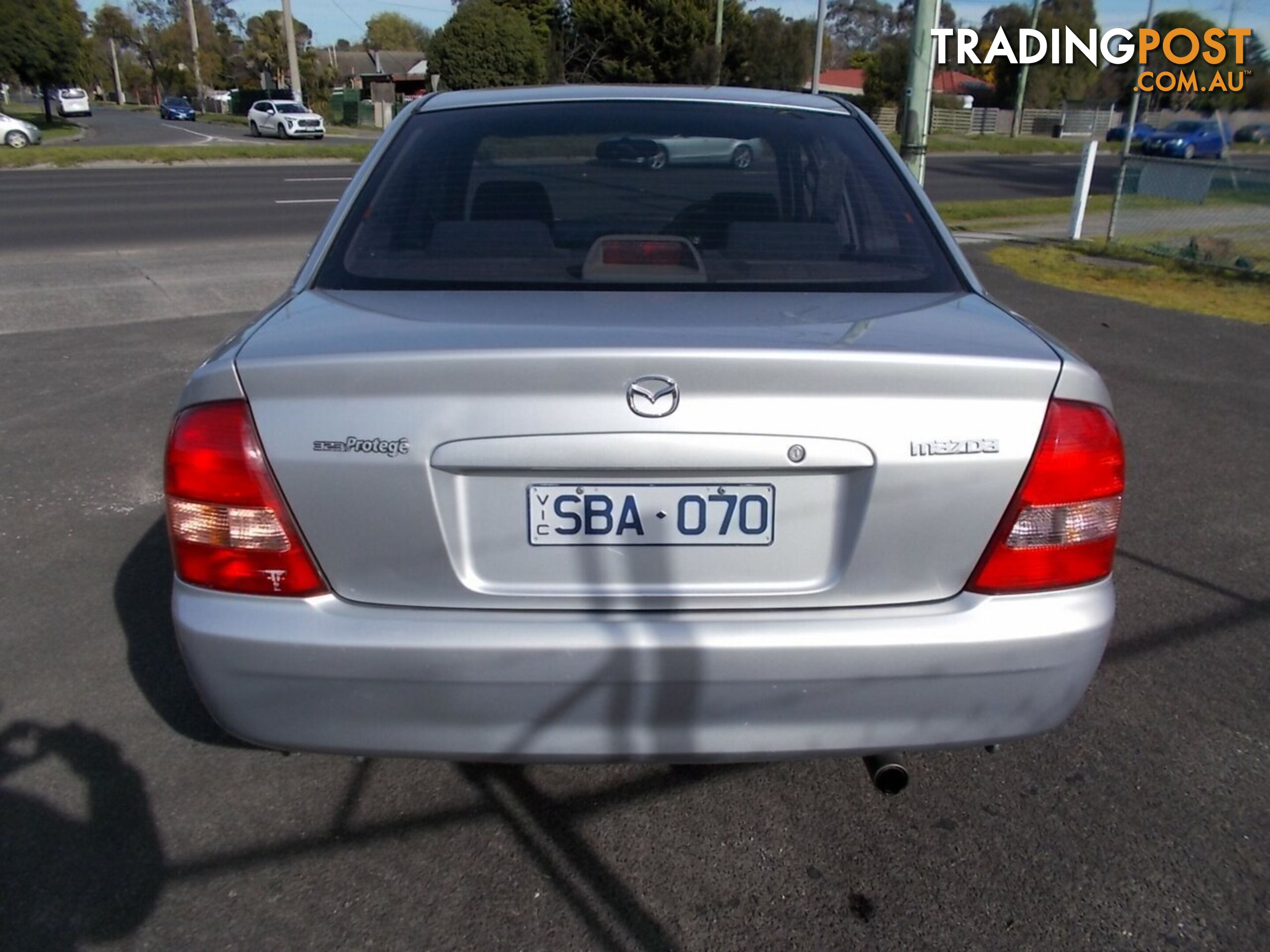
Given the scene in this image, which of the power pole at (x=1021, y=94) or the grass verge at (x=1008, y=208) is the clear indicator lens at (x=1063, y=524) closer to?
the grass verge at (x=1008, y=208)

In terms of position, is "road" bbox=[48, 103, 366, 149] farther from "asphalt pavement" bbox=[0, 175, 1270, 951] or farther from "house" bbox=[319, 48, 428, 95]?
"asphalt pavement" bbox=[0, 175, 1270, 951]

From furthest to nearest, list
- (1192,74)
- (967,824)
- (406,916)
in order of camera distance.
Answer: (1192,74), (967,824), (406,916)

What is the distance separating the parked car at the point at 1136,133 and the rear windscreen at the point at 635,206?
3392 centimetres

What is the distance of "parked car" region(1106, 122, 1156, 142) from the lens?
40.0m

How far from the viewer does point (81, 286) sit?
31.0ft

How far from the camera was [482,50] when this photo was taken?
144ft

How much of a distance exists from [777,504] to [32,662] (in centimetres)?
256

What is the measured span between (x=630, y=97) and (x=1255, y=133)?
41.3 metres

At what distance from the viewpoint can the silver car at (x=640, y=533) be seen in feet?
6.59

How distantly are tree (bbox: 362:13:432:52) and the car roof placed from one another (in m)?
133

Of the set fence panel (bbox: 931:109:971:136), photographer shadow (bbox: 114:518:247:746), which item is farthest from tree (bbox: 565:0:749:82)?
photographer shadow (bbox: 114:518:247:746)

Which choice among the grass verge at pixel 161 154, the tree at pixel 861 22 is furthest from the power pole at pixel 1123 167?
the tree at pixel 861 22

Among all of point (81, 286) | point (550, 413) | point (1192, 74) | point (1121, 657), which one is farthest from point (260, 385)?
point (1192, 74)

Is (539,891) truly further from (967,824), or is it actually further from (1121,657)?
(1121,657)
